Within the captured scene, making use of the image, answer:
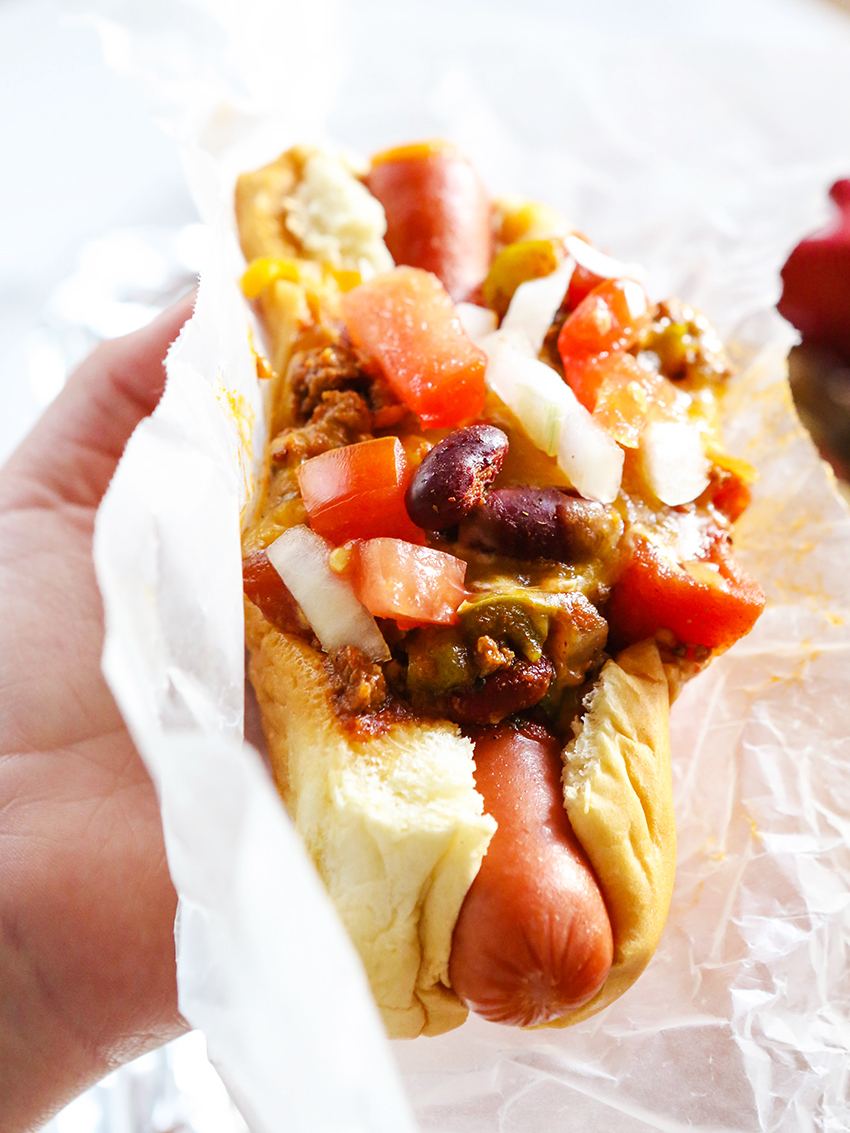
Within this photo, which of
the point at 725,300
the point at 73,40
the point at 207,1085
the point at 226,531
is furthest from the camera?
the point at 73,40

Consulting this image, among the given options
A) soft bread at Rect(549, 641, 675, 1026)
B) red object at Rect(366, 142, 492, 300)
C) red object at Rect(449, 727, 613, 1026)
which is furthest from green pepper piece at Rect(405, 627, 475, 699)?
red object at Rect(366, 142, 492, 300)

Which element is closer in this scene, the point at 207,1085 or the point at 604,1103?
the point at 604,1103

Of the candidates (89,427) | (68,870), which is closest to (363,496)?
(68,870)

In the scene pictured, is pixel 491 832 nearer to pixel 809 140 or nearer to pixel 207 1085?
pixel 207 1085

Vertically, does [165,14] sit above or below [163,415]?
above

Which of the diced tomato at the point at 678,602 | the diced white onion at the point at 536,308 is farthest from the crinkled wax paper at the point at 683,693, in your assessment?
the diced white onion at the point at 536,308

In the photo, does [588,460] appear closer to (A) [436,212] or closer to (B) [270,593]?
(B) [270,593]

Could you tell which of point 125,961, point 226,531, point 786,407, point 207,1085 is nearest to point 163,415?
point 226,531
